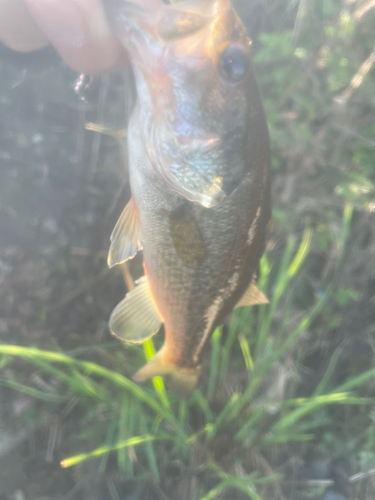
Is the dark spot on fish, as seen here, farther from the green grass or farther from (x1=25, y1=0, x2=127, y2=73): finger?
the green grass

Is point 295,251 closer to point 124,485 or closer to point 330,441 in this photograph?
point 330,441

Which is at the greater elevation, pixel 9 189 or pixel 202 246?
pixel 9 189

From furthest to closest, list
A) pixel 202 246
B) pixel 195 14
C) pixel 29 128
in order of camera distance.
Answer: pixel 29 128 → pixel 202 246 → pixel 195 14

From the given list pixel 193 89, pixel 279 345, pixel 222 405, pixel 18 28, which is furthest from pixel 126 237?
pixel 222 405

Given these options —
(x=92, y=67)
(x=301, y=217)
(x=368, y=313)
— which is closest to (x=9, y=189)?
(x=92, y=67)

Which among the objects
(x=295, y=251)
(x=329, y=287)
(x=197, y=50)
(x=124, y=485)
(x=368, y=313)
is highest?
(x=197, y=50)

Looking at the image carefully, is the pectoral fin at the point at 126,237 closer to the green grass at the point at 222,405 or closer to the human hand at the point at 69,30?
the human hand at the point at 69,30

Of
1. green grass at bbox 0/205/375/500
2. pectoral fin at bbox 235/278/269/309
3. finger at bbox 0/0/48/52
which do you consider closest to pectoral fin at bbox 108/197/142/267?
pectoral fin at bbox 235/278/269/309

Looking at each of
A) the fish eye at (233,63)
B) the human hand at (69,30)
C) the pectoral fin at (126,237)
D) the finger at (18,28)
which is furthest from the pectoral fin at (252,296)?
the finger at (18,28)
